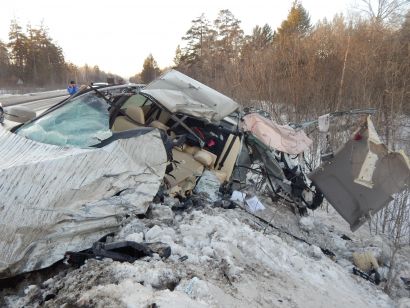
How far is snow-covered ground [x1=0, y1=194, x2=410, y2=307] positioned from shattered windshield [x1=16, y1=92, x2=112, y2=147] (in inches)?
35.1

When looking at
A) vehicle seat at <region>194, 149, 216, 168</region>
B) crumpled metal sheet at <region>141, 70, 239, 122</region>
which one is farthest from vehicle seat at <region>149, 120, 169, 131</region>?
vehicle seat at <region>194, 149, 216, 168</region>

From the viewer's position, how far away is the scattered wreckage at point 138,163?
8.66 ft

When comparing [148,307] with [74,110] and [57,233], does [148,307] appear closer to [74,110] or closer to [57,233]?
[57,233]

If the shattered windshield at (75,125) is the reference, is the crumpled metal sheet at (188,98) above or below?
above

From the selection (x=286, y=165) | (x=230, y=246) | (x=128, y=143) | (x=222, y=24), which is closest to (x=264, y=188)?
(x=286, y=165)

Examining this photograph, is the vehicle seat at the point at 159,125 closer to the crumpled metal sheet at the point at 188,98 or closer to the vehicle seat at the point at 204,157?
the crumpled metal sheet at the point at 188,98

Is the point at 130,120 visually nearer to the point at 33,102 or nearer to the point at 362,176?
the point at 362,176

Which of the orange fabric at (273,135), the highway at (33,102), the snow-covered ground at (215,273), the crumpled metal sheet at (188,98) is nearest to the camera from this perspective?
the snow-covered ground at (215,273)

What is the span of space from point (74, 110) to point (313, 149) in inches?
220

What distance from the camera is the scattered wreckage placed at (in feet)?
8.66

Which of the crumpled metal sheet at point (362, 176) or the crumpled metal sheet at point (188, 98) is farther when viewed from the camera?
the crumpled metal sheet at point (188, 98)

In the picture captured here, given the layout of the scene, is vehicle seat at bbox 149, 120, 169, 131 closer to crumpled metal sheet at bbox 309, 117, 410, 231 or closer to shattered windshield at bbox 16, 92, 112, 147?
shattered windshield at bbox 16, 92, 112, 147

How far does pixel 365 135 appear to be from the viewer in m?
4.39

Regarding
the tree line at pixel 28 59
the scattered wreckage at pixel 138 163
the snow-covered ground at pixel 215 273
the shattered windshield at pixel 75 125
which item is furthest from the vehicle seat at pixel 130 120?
the tree line at pixel 28 59
